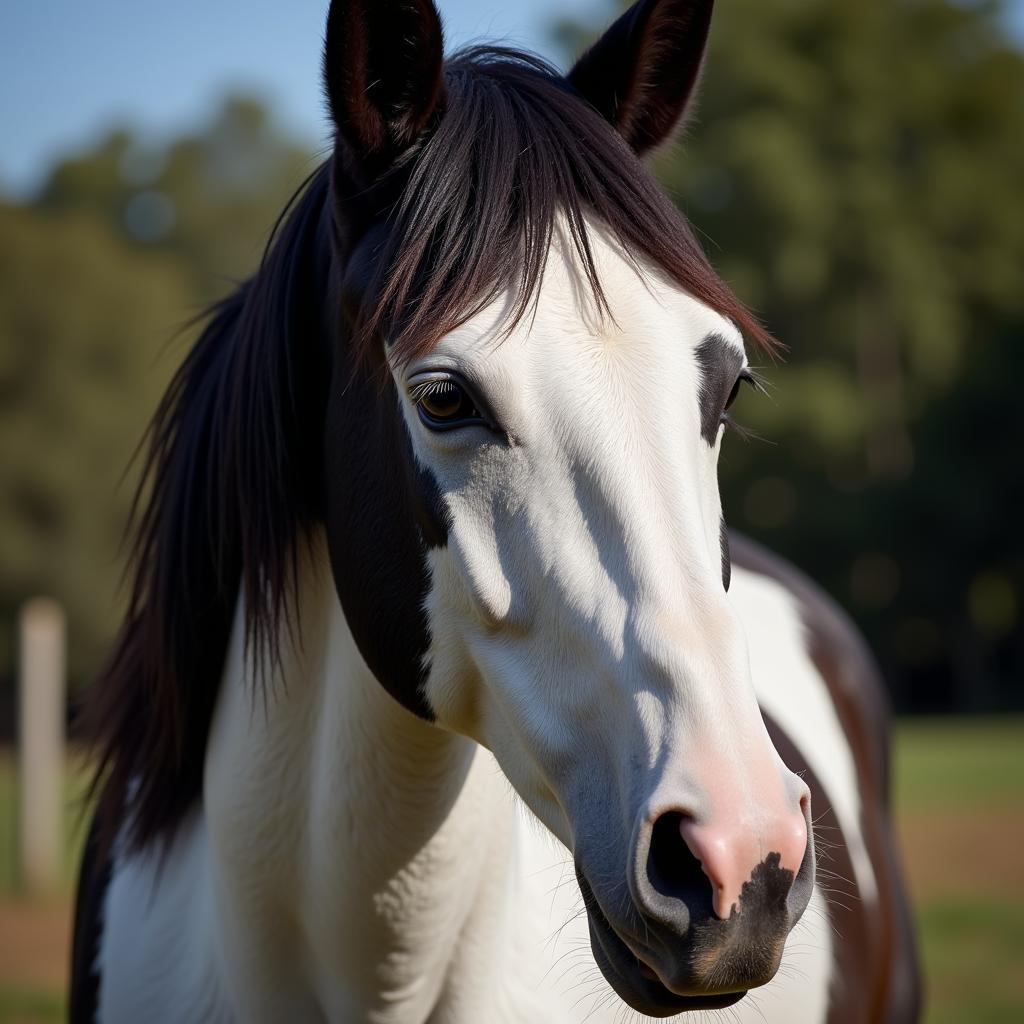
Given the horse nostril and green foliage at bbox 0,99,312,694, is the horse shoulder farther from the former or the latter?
green foliage at bbox 0,99,312,694

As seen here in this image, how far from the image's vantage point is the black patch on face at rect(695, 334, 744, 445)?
157 cm

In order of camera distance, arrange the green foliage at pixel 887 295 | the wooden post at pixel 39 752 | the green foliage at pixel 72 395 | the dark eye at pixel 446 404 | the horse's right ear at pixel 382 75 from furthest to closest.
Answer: the green foliage at pixel 887 295 < the green foliage at pixel 72 395 < the wooden post at pixel 39 752 < the horse's right ear at pixel 382 75 < the dark eye at pixel 446 404

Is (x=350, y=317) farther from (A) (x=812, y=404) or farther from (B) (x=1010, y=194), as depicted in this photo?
(B) (x=1010, y=194)

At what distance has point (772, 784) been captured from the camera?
4.28ft

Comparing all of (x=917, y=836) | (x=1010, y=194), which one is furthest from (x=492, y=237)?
(x=1010, y=194)

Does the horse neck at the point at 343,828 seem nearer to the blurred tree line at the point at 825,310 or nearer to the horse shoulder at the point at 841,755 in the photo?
the horse shoulder at the point at 841,755

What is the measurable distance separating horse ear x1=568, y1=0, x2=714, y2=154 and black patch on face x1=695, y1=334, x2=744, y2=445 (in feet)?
1.76

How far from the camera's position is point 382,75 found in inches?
67.9

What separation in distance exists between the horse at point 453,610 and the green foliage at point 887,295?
26.4 m

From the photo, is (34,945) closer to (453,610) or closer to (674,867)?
(453,610)

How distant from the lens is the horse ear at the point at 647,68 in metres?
1.85


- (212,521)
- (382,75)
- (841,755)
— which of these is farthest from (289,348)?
(841,755)

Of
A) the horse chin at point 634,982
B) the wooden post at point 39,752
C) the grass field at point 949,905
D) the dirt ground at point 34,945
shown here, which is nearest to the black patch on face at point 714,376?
the horse chin at point 634,982

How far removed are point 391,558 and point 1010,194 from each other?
3705 centimetres
